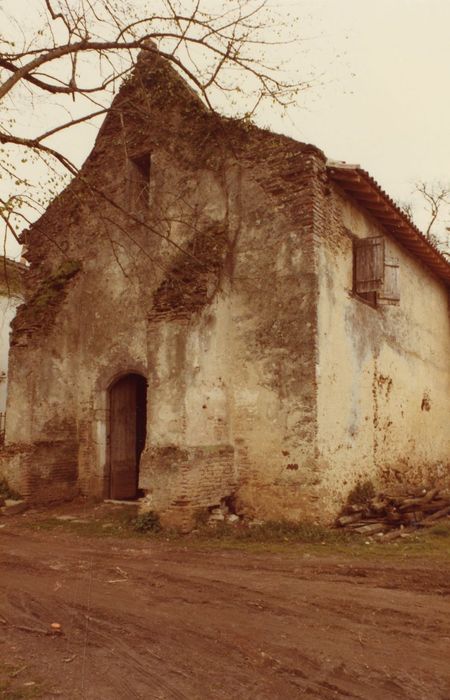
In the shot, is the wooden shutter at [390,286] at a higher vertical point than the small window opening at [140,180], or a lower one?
lower

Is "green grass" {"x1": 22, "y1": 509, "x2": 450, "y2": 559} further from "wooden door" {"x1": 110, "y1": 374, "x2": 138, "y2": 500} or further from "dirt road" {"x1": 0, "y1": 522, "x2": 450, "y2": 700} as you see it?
"wooden door" {"x1": 110, "y1": 374, "x2": 138, "y2": 500}

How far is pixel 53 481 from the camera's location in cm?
1184

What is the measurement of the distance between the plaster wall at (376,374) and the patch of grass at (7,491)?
6.16 meters

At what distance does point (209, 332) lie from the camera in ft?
32.8

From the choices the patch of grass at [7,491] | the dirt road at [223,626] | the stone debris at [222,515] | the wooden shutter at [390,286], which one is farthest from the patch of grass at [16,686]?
the wooden shutter at [390,286]

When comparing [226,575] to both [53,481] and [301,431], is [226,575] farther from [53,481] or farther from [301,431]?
[53,481]

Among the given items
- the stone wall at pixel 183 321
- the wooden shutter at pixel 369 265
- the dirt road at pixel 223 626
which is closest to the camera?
the dirt road at pixel 223 626

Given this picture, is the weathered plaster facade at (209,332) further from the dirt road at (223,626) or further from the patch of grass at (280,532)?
the dirt road at (223,626)

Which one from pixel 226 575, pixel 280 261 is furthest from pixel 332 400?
pixel 226 575

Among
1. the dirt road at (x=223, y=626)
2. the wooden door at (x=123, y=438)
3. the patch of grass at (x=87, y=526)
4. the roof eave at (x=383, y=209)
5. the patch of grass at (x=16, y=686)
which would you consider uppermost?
the roof eave at (x=383, y=209)

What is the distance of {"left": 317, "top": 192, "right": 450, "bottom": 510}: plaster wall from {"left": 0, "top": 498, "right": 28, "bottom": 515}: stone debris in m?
5.92

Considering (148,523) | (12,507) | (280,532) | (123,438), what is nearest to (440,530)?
(280,532)

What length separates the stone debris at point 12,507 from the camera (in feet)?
36.7

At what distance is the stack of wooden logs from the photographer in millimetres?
9336
